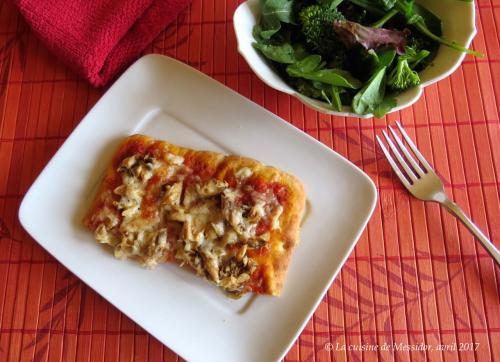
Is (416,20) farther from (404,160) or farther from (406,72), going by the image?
(404,160)

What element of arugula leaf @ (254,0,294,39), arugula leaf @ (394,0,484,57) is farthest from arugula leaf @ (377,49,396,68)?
arugula leaf @ (254,0,294,39)

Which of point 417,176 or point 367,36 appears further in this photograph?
point 417,176

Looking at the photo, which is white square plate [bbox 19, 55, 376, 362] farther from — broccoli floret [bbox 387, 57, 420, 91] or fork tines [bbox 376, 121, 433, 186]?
broccoli floret [bbox 387, 57, 420, 91]

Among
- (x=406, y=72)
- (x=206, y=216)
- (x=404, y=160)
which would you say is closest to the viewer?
(x=406, y=72)

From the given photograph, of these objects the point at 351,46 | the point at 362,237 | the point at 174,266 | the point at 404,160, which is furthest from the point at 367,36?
the point at 174,266

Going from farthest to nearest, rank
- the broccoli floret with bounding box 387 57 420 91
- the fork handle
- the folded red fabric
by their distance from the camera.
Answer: the folded red fabric → the fork handle → the broccoli floret with bounding box 387 57 420 91

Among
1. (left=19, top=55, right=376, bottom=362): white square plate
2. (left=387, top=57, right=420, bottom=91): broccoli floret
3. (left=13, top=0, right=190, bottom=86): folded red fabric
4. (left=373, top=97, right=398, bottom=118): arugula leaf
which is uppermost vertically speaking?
(left=387, top=57, right=420, bottom=91): broccoli floret
